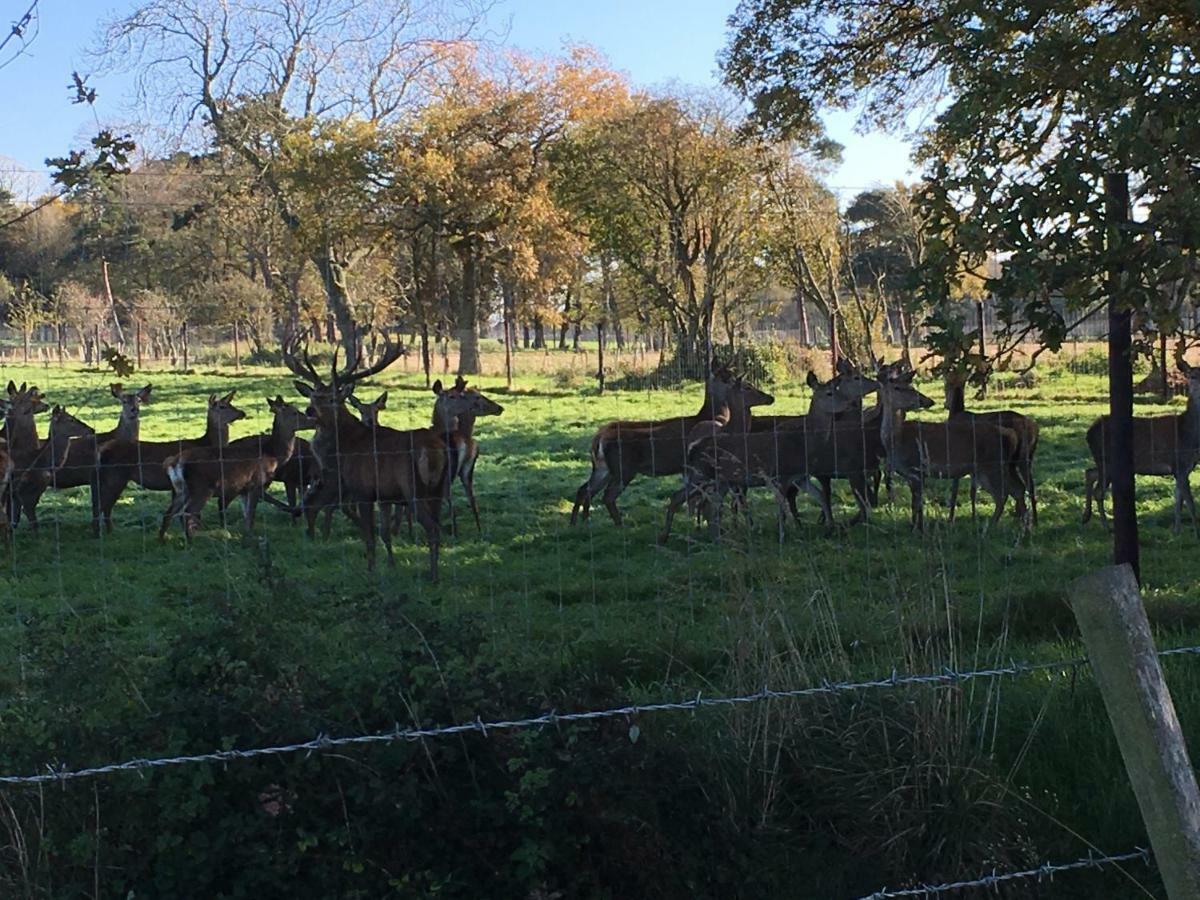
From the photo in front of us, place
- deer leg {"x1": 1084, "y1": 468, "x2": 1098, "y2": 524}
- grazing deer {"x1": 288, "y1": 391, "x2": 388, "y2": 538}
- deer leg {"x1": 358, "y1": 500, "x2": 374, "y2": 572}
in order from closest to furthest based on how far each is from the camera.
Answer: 1. deer leg {"x1": 358, "y1": 500, "x2": 374, "y2": 572}
2. grazing deer {"x1": 288, "y1": 391, "x2": 388, "y2": 538}
3. deer leg {"x1": 1084, "y1": 468, "x2": 1098, "y2": 524}

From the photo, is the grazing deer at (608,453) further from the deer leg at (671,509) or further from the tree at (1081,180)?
the tree at (1081,180)

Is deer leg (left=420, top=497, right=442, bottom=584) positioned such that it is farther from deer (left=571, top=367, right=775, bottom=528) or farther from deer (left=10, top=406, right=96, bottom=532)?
deer (left=10, top=406, right=96, bottom=532)

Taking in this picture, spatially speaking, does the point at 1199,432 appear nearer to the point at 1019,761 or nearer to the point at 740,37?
the point at 740,37

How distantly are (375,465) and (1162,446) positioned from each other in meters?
6.52

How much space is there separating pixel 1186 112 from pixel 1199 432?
23.6 ft

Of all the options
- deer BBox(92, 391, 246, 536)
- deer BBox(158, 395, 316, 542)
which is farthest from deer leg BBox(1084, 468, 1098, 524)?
deer BBox(92, 391, 246, 536)

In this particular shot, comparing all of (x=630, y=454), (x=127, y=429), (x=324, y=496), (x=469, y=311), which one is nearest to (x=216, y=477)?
(x=324, y=496)

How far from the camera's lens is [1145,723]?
2850 millimetres

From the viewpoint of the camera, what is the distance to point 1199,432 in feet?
37.5

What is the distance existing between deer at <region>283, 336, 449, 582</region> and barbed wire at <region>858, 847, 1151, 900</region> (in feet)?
20.9

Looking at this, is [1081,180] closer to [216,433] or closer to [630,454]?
[630,454]

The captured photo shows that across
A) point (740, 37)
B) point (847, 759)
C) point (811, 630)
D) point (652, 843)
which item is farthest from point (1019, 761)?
point (740, 37)

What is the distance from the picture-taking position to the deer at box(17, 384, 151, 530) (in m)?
12.5

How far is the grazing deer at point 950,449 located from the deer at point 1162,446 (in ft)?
2.10
